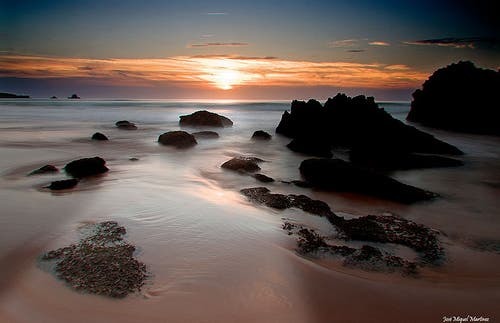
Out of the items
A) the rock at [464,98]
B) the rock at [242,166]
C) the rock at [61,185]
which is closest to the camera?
the rock at [61,185]

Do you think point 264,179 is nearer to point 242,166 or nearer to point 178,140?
point 242,166

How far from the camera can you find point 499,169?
11.6m

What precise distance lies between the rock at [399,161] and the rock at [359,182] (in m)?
3.25

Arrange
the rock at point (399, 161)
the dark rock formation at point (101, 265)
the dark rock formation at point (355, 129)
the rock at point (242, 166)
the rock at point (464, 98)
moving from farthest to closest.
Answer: the rock at point (464, 98) < the dark rock formation at point (355, 129) < the rock at point (399, 161) < the rock at point (242, 166) < the dark rock formation at point (101, 265)

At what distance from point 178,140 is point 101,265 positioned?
39.0 feet

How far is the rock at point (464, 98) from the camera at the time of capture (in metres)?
23.6

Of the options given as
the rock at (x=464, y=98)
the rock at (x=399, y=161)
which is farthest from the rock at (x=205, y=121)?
the rock at (x=464, y=98)

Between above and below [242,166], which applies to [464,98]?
above

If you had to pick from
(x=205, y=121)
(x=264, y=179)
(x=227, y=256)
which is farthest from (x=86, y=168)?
(x=205, y=121)

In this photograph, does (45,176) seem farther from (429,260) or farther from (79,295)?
(429,260)

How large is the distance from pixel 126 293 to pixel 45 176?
21.2ft

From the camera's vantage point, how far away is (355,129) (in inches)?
615

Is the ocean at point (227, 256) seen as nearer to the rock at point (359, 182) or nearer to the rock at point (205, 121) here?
the rock at point (359, 182)

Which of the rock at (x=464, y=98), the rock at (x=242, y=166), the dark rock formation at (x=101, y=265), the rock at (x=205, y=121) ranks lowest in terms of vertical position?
the dark rock formation at (x=101, y=265)
